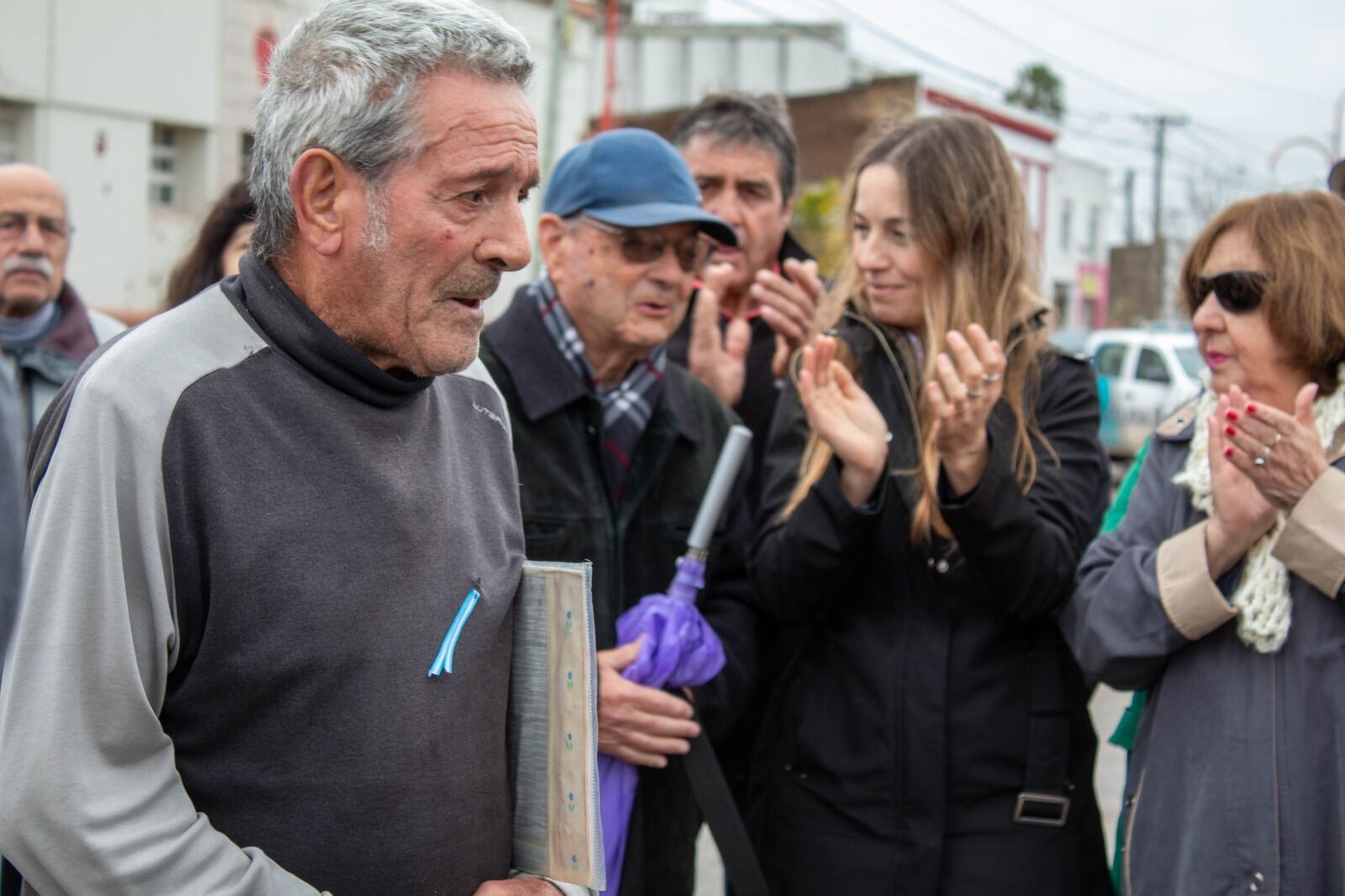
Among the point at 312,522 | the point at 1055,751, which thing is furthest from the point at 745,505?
the point at 312,522

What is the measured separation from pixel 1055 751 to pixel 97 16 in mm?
16455

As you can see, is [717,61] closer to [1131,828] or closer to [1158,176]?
[1158,176]

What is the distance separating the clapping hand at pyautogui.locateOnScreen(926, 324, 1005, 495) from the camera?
2.48m

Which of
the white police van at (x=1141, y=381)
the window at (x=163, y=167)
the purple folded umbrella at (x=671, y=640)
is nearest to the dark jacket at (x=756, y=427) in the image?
the purple folded umbrella at (x=671, y=640)

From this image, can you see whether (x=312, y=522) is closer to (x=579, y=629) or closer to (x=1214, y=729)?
(x=579, y=629)

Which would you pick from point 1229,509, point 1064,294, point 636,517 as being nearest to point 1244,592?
point 1229,509

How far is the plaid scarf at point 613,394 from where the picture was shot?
8.74ft

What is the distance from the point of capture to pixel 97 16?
621 inches

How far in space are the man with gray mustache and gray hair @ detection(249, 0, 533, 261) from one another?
243cm

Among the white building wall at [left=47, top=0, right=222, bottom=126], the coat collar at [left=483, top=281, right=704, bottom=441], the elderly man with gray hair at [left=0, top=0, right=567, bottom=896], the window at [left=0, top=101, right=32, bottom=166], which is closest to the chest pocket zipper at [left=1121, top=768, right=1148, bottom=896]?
the coat collar at [left=483, top=281, right=704, bottom=441]

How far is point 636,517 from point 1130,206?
146ft

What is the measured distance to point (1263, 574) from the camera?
2.37 m

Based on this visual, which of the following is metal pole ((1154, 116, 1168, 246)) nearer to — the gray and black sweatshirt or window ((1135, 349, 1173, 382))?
window ((1135, 349, 1173, 382))

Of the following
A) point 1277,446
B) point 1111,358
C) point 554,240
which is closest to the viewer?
point 1277,446
